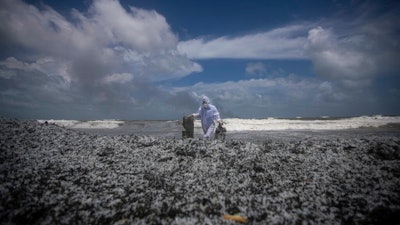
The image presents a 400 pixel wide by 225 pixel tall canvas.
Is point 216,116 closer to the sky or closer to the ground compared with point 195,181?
closer to the sky

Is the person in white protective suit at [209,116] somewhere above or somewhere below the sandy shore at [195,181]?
above

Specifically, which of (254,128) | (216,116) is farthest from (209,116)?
(254,128)

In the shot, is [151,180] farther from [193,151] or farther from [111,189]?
[193,151]

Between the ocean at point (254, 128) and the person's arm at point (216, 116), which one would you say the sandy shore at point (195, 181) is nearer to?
the person's arm at point (216, 116)

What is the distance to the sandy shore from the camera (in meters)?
4.02

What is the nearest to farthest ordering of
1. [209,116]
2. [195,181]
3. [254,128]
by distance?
[195,181] → [209,116] → [254,128]

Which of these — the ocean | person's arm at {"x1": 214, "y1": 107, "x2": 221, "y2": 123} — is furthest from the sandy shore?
the ocean

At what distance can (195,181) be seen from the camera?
5.17m

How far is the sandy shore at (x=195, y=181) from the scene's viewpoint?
4.02m

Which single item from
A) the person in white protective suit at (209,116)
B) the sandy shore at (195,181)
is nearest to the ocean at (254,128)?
the person in white protective suit at (209,116)

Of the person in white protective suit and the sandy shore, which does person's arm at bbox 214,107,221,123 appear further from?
the sandy shore

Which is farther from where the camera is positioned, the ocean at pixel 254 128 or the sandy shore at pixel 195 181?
the ocean at pixel 254 128

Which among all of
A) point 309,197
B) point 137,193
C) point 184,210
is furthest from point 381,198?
point 137,193

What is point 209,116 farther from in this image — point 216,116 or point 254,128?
point 254,128
